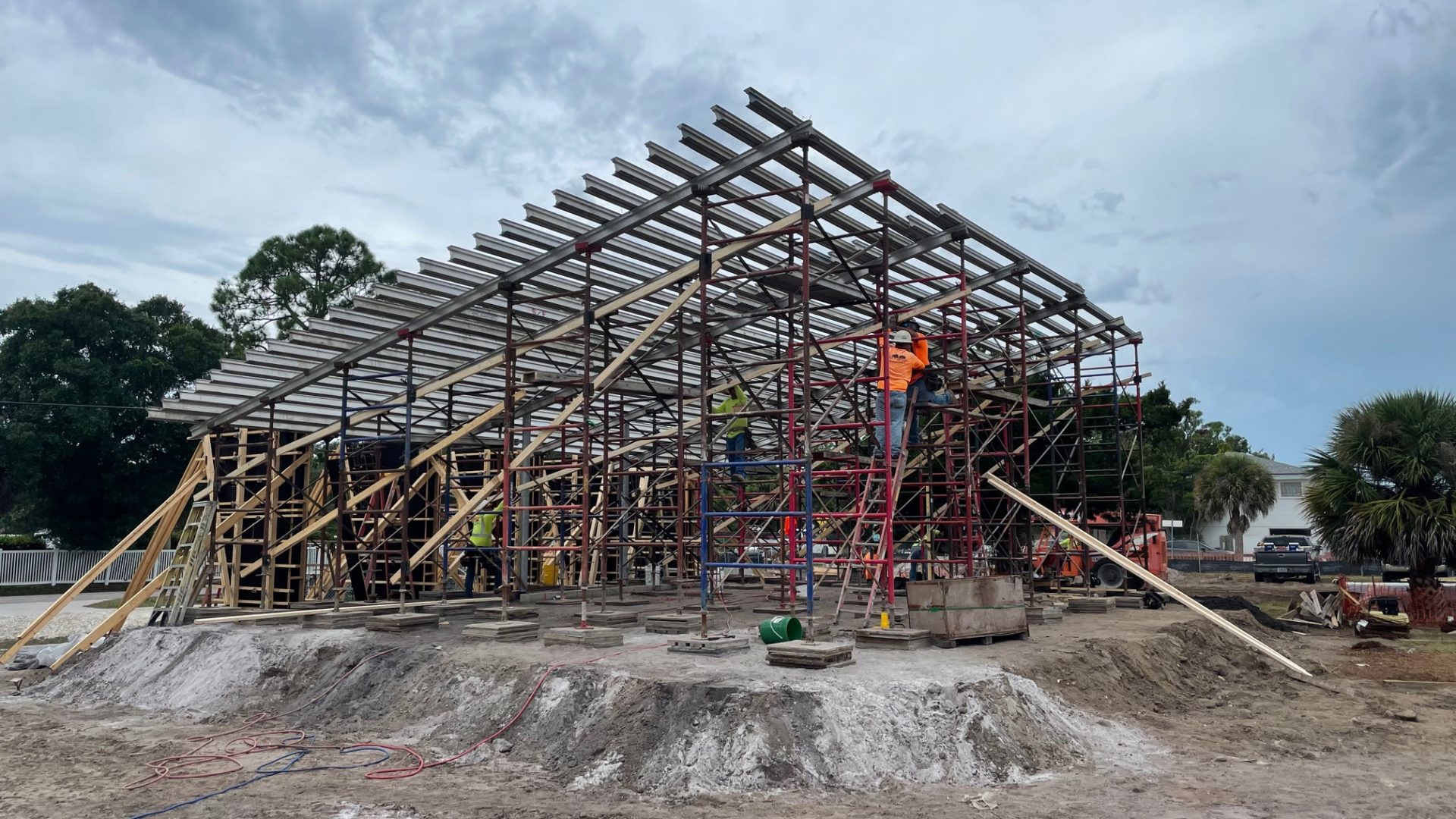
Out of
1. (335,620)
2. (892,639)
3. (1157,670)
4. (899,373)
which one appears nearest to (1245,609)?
(1157,670)

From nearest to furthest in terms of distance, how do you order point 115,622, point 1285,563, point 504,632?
point 504,632, point 115,622, point 1285,563

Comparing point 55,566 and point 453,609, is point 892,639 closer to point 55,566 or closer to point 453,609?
point 453,609

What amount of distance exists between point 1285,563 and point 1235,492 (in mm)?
13207

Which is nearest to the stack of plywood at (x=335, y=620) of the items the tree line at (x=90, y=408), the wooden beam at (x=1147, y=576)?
the wooden beam at (x=1147, y=576)

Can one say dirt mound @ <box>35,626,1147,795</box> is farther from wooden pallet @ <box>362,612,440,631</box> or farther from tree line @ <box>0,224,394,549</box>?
tree line @ <box>0,224,394,549</box>

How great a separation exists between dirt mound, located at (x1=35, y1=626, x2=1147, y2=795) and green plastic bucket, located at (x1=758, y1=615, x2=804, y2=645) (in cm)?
181

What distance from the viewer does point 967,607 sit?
12492 mm

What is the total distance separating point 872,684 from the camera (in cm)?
973

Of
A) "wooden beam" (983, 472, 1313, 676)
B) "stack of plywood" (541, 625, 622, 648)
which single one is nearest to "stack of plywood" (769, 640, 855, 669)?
"stack of plywood" (541, 625, 622, 648)

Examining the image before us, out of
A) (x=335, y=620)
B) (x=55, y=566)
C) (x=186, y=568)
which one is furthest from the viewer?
(x=55, y=566)

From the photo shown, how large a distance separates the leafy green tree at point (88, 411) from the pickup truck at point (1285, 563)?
42538mm

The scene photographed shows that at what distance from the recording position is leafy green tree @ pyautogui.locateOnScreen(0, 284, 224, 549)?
38531mm

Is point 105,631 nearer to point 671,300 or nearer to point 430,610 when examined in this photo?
point 430,610

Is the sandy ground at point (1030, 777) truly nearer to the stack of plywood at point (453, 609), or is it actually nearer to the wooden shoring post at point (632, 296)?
the stack of plywood at point (453, 609)
